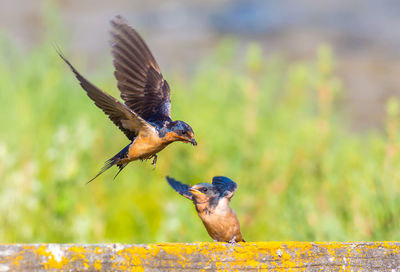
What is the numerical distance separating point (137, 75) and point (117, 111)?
573 millimetres

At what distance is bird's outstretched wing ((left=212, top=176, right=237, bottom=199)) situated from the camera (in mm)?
2814

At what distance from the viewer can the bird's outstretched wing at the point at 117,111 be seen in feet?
8.83

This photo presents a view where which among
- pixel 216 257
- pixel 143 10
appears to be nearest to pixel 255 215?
pixel 216 257

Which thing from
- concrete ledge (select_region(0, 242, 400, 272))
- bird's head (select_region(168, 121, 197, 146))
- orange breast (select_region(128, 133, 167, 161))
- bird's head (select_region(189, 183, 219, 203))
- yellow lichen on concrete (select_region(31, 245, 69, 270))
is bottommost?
yellow lichen on concrete (select_region(31, 245, 69, 270))

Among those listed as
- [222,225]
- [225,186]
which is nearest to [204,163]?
[225,186]

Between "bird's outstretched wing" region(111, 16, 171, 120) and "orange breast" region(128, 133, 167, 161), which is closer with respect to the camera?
"orange breast" region(128, 133, 167, 161)

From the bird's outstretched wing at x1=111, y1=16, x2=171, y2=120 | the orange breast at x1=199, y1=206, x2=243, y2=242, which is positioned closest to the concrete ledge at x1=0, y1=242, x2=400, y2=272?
the orange breast at x1=199, y1=206, x2=243, y2=242

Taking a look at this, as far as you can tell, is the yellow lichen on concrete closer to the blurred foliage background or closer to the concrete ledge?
the concrete ledge

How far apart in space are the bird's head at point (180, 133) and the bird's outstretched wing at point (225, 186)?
0.59 ft

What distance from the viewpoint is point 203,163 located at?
6109 mm

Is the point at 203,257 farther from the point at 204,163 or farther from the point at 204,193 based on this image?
the point at 204,163

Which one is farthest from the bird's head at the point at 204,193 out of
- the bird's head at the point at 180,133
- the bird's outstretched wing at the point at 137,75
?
the bird's outstretched wing at the point at 137,75

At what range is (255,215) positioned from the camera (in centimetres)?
577

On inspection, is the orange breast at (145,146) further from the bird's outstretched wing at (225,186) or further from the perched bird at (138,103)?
the bird's outstretched wing at (225,186)
